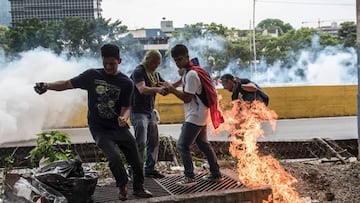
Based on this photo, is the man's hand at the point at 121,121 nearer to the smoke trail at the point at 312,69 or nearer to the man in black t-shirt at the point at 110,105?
the man in black t-shirt at the point at 110,105

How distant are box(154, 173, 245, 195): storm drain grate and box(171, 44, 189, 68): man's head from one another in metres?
1.49

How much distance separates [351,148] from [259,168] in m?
3.97

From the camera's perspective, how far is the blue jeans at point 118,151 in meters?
4.67

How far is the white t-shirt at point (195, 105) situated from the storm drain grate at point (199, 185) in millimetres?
766

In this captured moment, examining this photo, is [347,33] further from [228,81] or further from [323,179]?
[323,179]

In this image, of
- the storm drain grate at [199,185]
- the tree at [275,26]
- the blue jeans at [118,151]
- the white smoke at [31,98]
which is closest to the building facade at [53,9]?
the white smoke at [31,98]

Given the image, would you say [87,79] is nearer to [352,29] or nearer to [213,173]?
[213,173]

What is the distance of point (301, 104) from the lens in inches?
619

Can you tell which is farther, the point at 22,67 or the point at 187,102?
the point at 22,67

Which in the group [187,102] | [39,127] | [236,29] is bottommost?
[39,127]

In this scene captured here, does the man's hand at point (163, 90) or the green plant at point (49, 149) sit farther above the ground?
the man's hand at point (163, 90)

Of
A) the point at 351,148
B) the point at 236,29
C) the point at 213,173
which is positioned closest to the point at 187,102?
the point at 213,173

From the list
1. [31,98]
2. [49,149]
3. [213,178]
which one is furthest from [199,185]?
[31,98]

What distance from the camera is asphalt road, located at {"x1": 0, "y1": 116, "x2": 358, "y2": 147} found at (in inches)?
449
